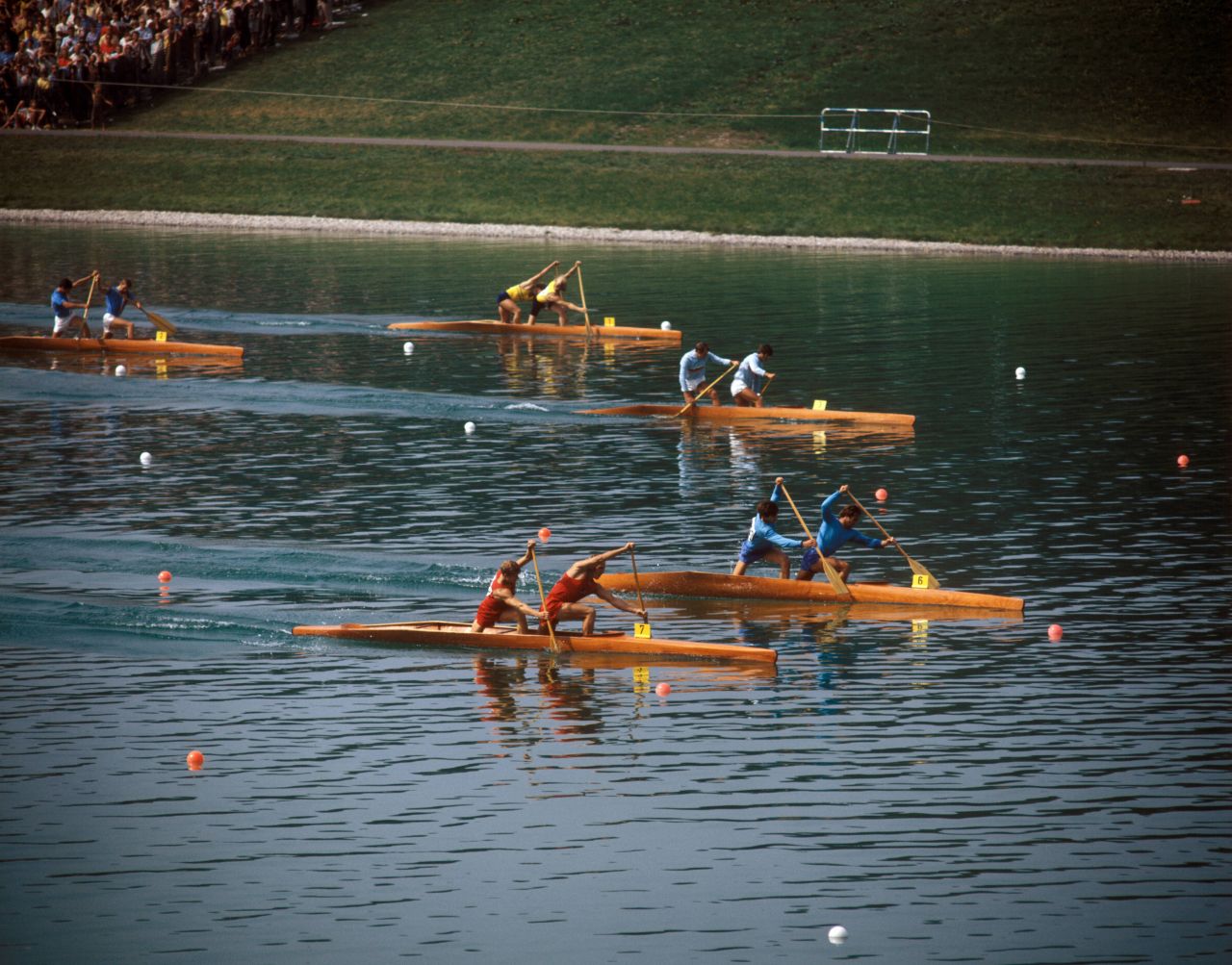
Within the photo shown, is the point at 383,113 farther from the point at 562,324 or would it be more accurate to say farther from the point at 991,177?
the point at 562,324

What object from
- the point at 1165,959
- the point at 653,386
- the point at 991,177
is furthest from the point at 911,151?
the point at 1165,959

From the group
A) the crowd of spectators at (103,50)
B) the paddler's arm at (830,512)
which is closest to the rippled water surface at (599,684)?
the paddler's arm at (830,512)

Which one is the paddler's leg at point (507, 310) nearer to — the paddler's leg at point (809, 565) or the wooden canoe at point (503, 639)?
the paddler's leg at point (809, 565)

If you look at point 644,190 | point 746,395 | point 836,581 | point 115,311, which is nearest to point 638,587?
point 836,581

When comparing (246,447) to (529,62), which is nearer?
(246,447)

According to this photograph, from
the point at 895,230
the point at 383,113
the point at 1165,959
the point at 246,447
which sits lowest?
the point at 1165,959

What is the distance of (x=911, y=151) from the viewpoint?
69312mm

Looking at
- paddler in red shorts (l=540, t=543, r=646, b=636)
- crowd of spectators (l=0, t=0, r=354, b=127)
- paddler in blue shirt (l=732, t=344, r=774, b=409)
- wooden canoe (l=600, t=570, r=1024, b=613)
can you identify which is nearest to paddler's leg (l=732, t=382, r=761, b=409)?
paddler in blue shirt (l=732, t=344, r=774, b=409)

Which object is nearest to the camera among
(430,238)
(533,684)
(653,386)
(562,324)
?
(533,684)

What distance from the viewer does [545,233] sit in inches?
2640

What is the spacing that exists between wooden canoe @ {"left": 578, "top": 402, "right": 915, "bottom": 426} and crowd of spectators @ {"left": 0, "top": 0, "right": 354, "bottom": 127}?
152 ft

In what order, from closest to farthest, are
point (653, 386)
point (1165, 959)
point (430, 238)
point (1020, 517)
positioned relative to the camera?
point (1165, 959) < point (1020, 517) < point (653, 386) < point (430, 238)

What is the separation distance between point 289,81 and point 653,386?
4418cm

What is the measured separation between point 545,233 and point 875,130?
1304cm
